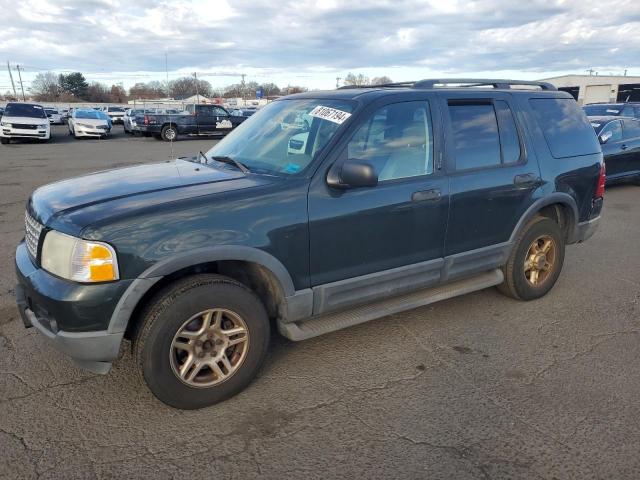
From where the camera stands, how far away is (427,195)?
3.50m

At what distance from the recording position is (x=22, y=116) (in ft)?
69.5

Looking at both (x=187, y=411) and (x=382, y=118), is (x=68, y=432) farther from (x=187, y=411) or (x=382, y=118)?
(x=382, y=118)

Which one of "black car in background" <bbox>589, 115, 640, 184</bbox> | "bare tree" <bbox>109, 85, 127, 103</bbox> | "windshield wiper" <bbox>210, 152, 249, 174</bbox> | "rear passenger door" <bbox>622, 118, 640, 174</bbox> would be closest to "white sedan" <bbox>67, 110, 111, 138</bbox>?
"black car in background" <bbox>589, 115, 640, 184</bbox>

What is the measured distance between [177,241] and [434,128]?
81.8 inches

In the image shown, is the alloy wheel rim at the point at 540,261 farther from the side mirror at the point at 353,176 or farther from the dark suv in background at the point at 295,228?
the side mirror at the point at 353,176

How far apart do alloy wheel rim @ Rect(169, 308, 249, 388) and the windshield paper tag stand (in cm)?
149

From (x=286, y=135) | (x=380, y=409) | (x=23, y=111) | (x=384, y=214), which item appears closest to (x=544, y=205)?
(x=384, y=214)

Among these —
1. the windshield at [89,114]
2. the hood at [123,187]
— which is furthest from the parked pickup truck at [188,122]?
the hood at [123,187]

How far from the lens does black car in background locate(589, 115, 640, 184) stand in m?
9.65

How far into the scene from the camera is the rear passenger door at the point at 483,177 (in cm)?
372

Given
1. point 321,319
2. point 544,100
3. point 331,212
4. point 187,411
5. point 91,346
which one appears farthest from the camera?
point 544,100

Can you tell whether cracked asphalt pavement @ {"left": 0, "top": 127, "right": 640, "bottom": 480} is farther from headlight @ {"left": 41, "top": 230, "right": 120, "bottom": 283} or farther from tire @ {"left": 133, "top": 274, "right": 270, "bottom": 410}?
headlight @ {"left": 41, "top": 230, "right": 120, "bottom": 283}

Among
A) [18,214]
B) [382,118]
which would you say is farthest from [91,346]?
[18,214]

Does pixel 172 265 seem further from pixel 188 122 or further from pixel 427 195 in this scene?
pixel 188 122
